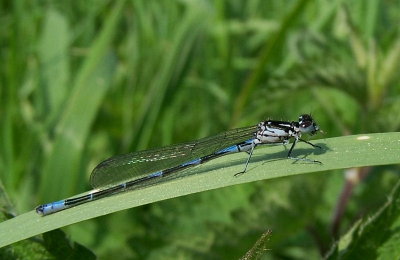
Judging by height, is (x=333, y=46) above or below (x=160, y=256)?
above

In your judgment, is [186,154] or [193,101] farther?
[193,101]

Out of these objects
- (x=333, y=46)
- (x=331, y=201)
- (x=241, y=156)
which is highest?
(x=333, y=46)

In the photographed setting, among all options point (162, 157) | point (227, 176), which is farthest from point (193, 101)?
point (227, 176)

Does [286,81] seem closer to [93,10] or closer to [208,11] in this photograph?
[208,11]

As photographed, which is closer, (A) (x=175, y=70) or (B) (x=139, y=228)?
(B) (x=139, y=228)

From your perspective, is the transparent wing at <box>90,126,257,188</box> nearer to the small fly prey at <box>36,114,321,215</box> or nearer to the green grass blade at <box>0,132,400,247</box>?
the small fly prey at <box>36,114,321,215</box>

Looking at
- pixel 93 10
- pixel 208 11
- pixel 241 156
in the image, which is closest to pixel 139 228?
A: pixel 241 156

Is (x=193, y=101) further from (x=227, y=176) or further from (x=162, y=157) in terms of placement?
(x=227, y=176)

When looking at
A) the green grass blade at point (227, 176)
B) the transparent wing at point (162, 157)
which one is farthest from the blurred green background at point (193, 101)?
the transparent wing at point (162, 157)
